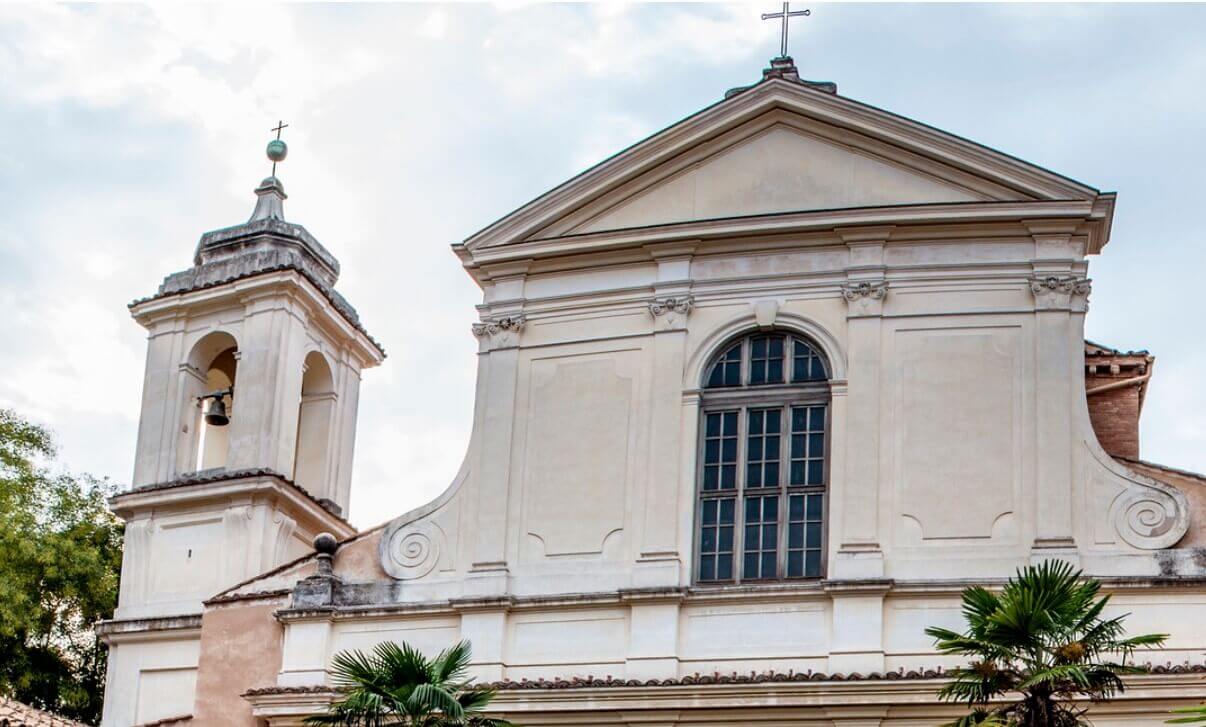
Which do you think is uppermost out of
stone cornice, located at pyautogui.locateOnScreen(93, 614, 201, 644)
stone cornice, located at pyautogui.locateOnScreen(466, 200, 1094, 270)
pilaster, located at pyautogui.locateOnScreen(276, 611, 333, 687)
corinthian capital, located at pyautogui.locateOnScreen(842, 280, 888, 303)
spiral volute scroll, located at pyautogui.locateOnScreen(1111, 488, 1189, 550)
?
stone cornice, located at pyautogui.locateOnScreen(466, 200, 1094, 270)

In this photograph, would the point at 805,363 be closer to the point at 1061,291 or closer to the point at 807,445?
the point at 807,445

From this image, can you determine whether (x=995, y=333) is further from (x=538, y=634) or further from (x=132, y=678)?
(x=132, y=678)

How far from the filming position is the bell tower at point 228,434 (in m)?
30.0

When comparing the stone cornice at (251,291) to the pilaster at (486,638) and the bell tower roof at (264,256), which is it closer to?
the bell tower roof at (264,256)

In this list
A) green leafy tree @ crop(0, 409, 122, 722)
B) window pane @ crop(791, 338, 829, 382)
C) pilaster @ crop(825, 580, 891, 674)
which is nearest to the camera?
pilaster @ crop(825, 580, 891, 674)

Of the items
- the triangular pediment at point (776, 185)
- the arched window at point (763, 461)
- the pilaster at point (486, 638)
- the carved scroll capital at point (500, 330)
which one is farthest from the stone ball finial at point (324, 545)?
the triangular pediment at point (776, 185)

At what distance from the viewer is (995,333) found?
81.5 ft

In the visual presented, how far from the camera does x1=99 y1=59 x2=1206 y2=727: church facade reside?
23.6 metres

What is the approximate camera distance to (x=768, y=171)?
2644 centimetres

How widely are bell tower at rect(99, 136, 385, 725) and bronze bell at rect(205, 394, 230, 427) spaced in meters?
0.02

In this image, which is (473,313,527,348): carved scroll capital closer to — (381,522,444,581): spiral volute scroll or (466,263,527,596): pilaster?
(466,263,527,596): pilaster

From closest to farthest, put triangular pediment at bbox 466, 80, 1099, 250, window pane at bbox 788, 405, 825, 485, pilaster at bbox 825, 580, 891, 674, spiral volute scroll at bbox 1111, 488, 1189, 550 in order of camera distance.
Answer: spiral volute scroll at bbox 1111, 488, 1189, 550 → pilaster at bbox 825, 580, 891, 674 → window pane at bbox 788, 405, 825, 485 → triangular pediment at bbox 466, 80, 1099, 250

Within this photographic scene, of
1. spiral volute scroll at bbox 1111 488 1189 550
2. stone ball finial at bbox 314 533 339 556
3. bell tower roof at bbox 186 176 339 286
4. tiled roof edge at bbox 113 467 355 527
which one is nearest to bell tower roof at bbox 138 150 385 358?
A: bell tower roof at bbox 186 176 339 286

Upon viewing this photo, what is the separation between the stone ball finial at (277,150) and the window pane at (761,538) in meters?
12.4
